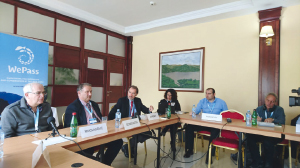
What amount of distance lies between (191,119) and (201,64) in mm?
2014

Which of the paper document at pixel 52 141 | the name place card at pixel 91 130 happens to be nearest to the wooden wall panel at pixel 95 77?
the name place card at pixel 91 130

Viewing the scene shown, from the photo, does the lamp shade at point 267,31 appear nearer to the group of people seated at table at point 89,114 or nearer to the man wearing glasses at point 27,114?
the group of people seated at table at point 89,114

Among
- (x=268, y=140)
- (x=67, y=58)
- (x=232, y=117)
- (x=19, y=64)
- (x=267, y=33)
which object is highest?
(x=267, y=33)

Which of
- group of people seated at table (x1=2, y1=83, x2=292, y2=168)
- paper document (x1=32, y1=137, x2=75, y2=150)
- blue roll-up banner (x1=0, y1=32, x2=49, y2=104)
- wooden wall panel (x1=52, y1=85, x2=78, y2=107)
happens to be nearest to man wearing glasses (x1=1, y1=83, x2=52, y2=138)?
group of people seated at table (x1=2, y1=83, x2=292, y2=168)

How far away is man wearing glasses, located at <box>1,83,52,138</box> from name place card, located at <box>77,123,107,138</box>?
1.92 feet

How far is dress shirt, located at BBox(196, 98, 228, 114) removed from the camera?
10.9ft

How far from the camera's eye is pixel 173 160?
2848mm

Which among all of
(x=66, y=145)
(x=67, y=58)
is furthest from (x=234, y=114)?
(x=67, y=58)

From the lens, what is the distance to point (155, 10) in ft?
13.4

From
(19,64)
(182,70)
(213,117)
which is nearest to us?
(213,117)

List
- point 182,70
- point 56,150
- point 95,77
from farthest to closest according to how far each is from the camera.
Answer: point 95,77 → point 182,70 → point 56,150

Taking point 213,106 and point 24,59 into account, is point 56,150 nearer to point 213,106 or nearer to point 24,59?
point 24,59

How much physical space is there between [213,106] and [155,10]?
248 centimetres

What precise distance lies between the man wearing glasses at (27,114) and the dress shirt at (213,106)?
8.68 ft
